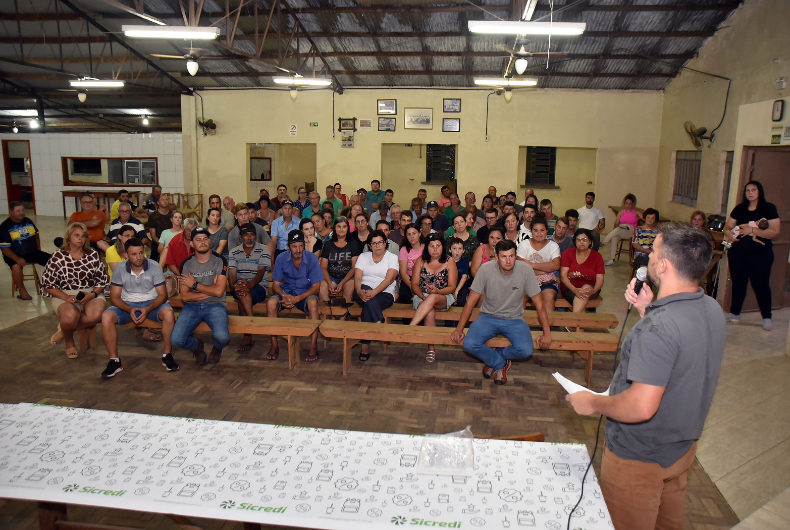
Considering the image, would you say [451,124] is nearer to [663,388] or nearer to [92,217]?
[92,217]

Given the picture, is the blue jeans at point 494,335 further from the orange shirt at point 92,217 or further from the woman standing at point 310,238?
the orange shirt at point 92,217

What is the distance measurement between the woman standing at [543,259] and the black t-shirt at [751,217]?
2.05 meters

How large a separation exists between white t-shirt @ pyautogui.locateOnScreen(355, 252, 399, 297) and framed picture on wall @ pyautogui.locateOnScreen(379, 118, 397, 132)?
26.0 ft

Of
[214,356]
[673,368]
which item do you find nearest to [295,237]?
[214,356]

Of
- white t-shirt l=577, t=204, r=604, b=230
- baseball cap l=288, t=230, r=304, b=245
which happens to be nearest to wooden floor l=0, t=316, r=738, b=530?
baseball cap l=288, t=230, r=304, b=245

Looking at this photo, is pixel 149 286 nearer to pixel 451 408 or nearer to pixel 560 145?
pixel 451 408

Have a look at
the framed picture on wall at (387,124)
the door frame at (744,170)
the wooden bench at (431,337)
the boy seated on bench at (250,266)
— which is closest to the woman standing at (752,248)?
the door frame at (744,170)

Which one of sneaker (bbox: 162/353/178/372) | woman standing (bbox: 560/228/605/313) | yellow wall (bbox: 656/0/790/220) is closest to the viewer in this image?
sneaker (bbox: 162/353/178/372)

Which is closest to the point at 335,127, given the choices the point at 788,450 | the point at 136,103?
the point at 136,103

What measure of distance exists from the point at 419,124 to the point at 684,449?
37.8 feet

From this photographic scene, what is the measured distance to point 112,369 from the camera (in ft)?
16.2

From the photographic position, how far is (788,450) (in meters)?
3.78

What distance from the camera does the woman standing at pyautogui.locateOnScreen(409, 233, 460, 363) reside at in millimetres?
5430

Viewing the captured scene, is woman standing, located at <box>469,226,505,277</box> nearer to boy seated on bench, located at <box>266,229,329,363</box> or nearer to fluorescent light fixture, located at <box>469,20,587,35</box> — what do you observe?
boy seated on bench, located at <box>266,229,329,363</box>
